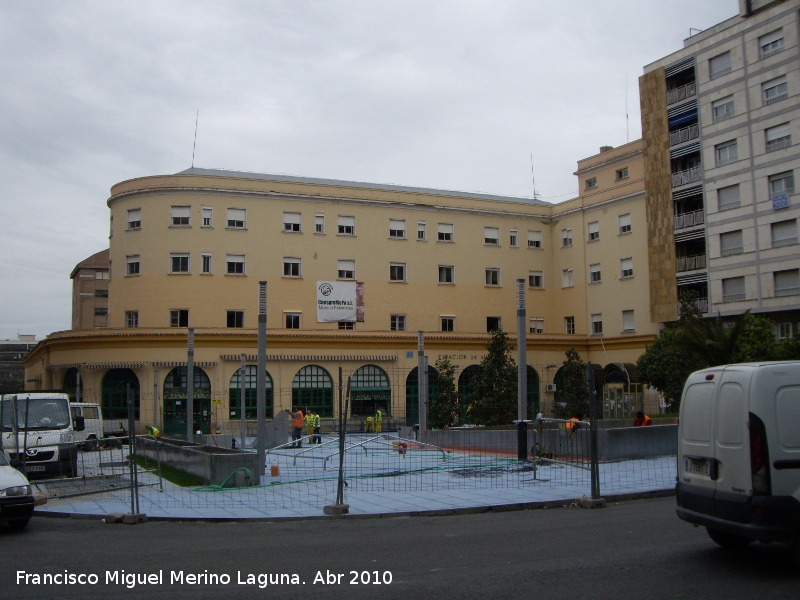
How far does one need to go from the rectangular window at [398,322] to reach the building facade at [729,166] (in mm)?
15212

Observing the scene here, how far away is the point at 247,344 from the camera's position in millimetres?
45719

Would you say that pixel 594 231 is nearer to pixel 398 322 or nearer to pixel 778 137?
pixel 778 137

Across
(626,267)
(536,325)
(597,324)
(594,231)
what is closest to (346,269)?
(536,325)

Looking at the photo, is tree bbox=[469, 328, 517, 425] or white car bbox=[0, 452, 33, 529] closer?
white car bbox=[0, 452, 33, 529]

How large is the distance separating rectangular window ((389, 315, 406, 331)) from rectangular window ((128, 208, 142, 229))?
16.3 m

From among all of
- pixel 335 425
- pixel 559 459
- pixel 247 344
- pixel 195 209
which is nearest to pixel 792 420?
pixel 559 459

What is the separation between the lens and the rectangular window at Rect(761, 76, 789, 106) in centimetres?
4147

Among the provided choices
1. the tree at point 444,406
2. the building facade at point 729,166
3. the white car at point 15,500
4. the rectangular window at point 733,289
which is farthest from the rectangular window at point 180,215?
the white car at point 15,500

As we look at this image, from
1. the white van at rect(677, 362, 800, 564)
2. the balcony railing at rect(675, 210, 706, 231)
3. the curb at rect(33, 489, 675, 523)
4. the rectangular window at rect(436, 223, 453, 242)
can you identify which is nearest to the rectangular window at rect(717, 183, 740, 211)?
the balcony railing at rect(675, 210, 706, 231)

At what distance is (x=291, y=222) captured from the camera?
4931 centimetres

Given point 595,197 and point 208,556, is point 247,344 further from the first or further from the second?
point 208,556

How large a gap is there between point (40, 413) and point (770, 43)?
39.4m

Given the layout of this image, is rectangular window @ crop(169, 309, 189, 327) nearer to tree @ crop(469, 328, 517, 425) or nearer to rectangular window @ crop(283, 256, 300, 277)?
rectangular window @ crop(283, 256, 300, 277)

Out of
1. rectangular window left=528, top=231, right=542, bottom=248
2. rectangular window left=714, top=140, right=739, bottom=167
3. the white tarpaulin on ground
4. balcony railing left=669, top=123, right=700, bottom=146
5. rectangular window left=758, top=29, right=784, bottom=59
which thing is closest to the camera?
rectangular window left=758, top=29, right=784, bottom=59
